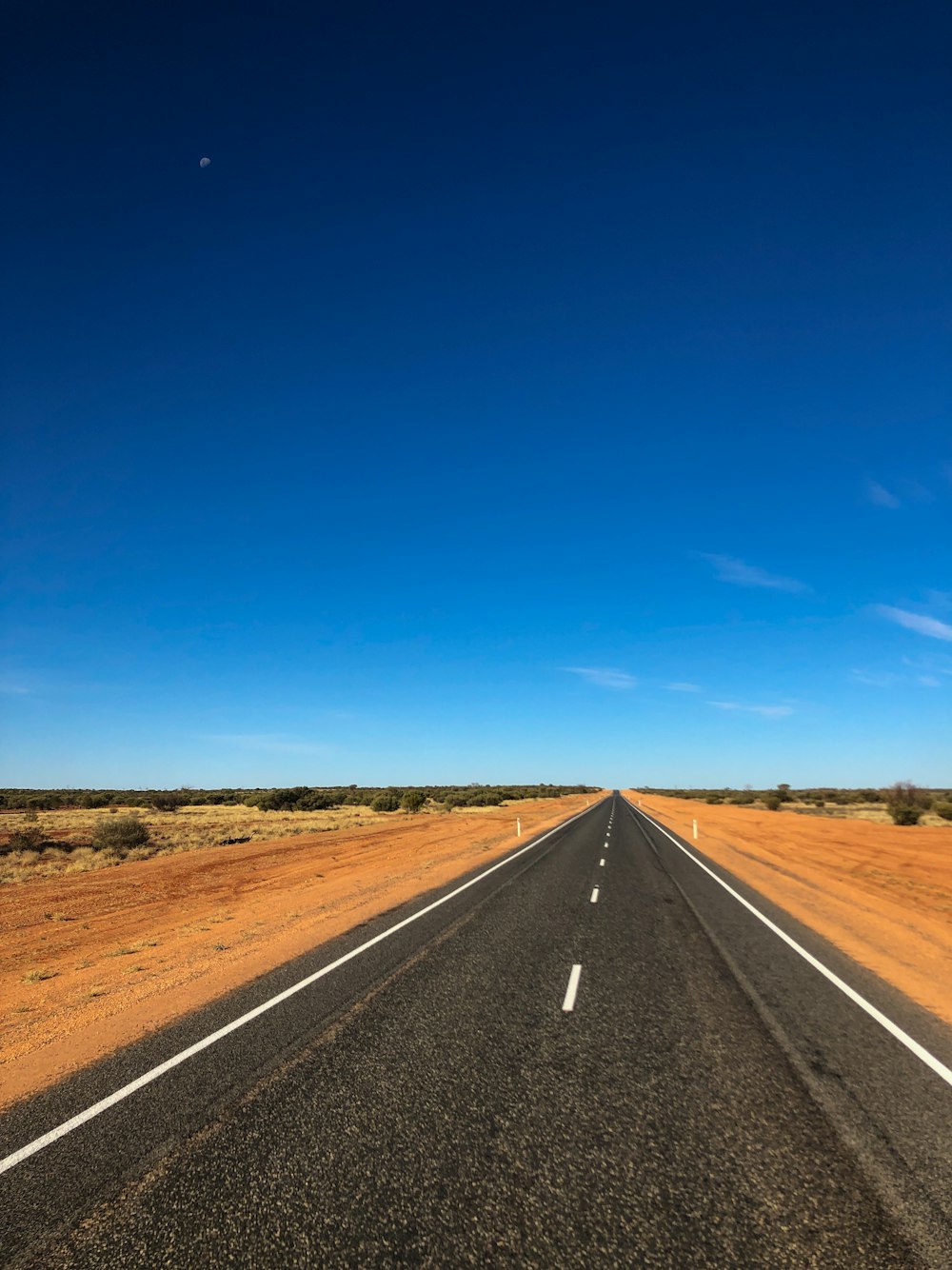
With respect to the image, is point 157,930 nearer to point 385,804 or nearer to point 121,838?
point 121,838

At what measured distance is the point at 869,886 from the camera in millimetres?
18484

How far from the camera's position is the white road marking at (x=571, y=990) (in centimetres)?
719

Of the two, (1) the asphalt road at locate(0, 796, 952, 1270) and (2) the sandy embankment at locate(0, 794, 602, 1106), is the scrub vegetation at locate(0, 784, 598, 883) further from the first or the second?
(1) the asphalt road at locate(0, 796, 952, 1270)

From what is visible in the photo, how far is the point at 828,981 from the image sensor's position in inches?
335

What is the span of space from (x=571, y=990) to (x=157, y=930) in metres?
8.42

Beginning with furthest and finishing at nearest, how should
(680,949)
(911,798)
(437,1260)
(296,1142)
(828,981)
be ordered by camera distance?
(911,798) → (680,949) → (828,981) → (296,1142) → (437,1260)

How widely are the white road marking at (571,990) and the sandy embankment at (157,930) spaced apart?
4.19 meters

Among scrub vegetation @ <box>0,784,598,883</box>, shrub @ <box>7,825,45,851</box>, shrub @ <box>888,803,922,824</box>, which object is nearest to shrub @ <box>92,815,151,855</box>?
scrub vegetation @ <box>0,784,598,883</box>

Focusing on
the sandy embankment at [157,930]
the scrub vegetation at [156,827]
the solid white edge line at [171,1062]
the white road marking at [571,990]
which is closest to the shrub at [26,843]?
the scrub vegetation at [156,827]

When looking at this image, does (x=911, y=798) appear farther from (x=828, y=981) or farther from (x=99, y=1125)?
(x=99, y=1125)

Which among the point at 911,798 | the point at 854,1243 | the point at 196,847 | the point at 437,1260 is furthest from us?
the point at 911,798

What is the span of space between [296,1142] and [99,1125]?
5.24 ft

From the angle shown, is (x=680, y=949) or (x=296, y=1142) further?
(x=680, y=949)

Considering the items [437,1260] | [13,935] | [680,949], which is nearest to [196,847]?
[13,935]
